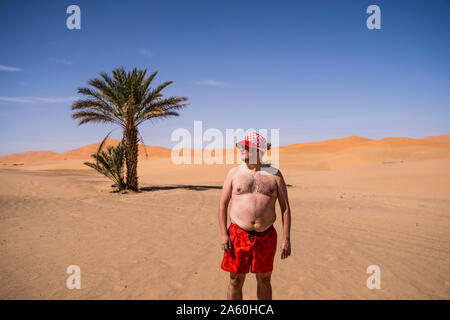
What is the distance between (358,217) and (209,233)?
476 centimetres

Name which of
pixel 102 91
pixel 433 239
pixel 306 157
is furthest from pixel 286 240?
pixel 306 157

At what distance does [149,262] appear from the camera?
492 centimetres

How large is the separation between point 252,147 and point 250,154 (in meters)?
0.09

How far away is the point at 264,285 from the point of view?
3.17 m

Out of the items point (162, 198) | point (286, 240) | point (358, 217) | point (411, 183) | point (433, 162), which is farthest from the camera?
point (433, 162)

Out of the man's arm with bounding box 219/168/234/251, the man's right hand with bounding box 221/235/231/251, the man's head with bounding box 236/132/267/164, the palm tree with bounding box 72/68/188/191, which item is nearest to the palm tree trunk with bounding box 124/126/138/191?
the palm tree with bounding box 72/68/188/191

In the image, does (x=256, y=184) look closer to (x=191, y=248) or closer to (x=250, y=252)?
(x=250, y=252)

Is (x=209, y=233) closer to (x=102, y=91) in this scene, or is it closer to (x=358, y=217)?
(x=358, y=217)

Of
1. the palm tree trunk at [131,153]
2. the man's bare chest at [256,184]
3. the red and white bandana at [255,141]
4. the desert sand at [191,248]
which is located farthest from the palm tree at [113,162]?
the red and white bandana at [255,141]

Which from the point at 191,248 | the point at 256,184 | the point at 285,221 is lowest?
the point at 191,248

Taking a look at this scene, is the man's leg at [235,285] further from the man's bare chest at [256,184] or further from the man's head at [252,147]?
the man's head at [252,147]

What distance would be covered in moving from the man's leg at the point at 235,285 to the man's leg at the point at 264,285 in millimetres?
187

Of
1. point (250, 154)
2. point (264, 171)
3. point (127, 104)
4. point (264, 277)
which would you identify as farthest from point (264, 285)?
point (127, 104)

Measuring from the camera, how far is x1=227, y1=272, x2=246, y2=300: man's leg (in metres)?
3.09
